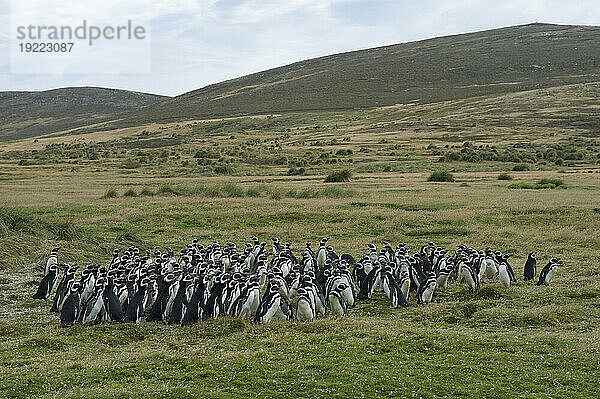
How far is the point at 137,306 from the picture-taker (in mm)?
10664

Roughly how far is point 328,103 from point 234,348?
108m

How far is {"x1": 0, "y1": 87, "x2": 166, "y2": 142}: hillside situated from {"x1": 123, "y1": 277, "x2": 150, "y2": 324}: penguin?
14502cm

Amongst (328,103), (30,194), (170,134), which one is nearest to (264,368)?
(30,194)

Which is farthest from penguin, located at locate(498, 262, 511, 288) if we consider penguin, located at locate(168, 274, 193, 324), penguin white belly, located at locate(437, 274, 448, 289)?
penguin, located at locate(168, 274, 193, 324)

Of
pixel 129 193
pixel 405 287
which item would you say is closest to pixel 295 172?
pixel 129 193

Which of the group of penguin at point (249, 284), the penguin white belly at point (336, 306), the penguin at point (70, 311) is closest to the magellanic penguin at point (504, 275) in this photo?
the group of penguin at point (249, 284)

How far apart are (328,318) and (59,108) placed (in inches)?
7154

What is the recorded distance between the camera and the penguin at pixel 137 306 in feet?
34.7

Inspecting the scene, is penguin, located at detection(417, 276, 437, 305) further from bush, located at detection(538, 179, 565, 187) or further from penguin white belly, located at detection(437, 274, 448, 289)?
bush, located at detection(538, 179, 565, 187)

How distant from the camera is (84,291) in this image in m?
11.5

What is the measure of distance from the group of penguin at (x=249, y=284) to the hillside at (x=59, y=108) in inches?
5632

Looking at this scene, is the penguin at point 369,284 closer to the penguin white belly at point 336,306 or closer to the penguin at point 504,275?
the penguin white belly at point 336,306

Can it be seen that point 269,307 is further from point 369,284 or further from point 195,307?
point 369,284

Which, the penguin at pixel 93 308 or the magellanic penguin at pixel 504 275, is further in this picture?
the magellanic penguin at pixel 504 275
